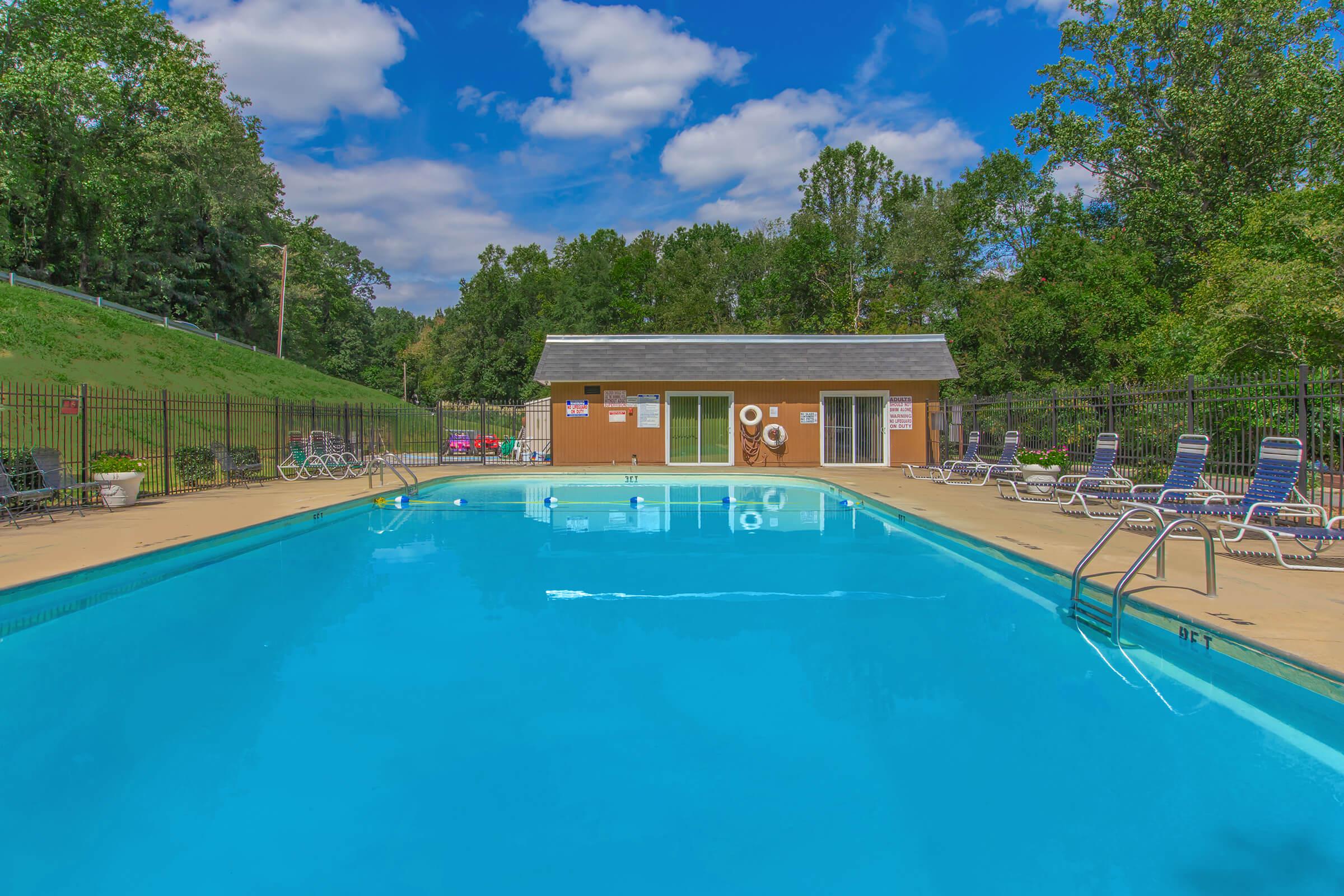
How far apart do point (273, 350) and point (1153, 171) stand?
4052cm

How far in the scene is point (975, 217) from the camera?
35.3 meters

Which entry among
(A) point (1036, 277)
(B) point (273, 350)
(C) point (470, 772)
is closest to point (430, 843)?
(C) point (470, 772)

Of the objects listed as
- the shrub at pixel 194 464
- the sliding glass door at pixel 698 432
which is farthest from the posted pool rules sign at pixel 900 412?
the shrub at pixel 194 464

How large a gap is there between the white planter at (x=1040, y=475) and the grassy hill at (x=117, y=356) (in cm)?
2152

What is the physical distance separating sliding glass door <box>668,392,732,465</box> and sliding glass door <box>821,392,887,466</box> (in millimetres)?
2576

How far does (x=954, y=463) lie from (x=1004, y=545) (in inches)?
323

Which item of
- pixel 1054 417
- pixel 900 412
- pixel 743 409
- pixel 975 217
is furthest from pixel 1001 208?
pixel 1054 417

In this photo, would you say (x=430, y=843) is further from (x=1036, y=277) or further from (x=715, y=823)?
(x=1036, y=277)

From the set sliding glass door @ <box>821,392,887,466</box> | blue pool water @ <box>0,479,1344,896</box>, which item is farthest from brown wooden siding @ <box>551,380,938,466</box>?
blue pool water @ <box>0,479,1344,896</box>

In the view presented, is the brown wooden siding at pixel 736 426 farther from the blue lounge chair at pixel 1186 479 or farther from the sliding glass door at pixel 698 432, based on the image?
the blue lounge chair at pixel 1186 479

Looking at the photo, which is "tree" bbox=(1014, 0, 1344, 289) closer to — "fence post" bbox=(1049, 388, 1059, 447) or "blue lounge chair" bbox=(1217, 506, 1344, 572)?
"fence post" bbox=(1049, 388, 1059, 447)

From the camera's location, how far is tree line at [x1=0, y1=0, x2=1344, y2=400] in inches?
798

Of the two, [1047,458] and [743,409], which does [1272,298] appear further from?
[743,409]

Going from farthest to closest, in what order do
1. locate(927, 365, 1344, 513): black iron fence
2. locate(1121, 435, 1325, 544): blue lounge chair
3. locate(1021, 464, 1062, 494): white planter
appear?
locate(1021, 464, 1062, 494): white planter, locate(927, 365, 1344, 513): black iron fence, locate(1121, 435, 1325, 544): blue lounge chair
